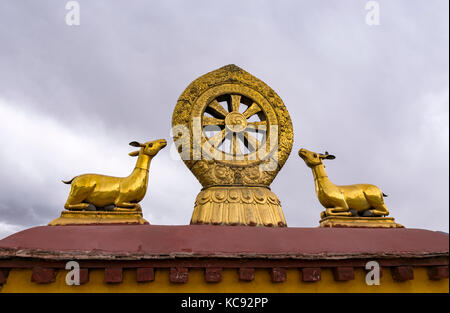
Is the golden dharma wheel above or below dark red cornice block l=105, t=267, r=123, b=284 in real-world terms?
above

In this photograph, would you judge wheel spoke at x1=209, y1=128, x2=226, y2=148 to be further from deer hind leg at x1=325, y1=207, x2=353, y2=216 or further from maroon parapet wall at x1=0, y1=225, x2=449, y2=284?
deer hind leg at x1=325, y1=207, x2=353, y2=216

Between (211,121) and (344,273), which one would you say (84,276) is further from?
(211,121)

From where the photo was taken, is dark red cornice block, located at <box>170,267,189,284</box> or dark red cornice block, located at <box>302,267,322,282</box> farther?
dark red cornice block, located at <box>302,267,322,282</box>

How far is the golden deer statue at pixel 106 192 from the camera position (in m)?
3.94

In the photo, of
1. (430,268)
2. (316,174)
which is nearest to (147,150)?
(316,174)

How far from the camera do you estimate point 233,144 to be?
5098mm

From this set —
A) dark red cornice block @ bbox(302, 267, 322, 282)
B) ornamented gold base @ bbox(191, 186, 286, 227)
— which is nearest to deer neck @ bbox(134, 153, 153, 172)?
ornamented gold base @ bbox(191, 186, 286, 227)

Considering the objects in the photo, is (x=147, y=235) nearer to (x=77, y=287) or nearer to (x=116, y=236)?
(x=116, y=236)

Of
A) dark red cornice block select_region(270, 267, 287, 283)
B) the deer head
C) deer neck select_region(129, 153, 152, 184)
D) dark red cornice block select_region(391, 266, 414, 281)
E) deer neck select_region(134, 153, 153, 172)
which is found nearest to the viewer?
dark red cornice block select_region(270, 267, 287, 283)

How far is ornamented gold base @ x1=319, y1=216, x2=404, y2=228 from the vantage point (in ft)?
13.8

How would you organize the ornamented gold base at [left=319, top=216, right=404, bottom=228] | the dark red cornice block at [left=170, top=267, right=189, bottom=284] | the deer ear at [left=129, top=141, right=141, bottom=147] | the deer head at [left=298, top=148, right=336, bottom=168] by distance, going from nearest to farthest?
the dark red cornice block at [left=170, top=267, right=189, bottom=284], the ornamented gold base at [left=319, top=216, right=404, bottom=228], the deer ear at [left=129, top=141, right=141, bottom=147], the deer head at [left=298, top=148, right=336, bottom=168]

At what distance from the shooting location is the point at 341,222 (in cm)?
423

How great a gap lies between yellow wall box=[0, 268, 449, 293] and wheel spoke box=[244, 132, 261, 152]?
7.72ft

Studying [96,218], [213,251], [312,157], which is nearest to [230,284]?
[213,251]
